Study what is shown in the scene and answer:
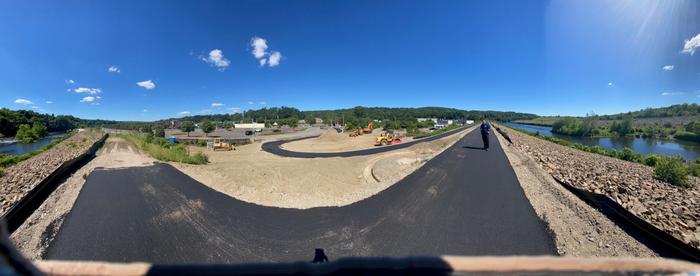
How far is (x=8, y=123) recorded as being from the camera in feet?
148

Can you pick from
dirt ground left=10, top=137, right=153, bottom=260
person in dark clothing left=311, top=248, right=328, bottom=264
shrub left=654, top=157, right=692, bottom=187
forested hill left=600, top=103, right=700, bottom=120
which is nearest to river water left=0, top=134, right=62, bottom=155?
dirt ground left=10, top=137, right=153, bottom=260

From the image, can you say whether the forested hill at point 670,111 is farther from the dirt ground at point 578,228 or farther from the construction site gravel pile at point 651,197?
the dirt ground at point 578,228

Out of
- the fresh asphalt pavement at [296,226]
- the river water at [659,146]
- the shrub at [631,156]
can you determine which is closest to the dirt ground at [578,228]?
the fresh asphalt pavement at [296,226]

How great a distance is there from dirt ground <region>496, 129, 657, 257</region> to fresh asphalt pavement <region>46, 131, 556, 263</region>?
0.84 ft

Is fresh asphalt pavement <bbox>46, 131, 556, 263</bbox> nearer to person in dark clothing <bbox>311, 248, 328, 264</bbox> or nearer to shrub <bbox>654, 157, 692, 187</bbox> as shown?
person in dark clothing <bbox>311, 248, 328, 264</bbox>

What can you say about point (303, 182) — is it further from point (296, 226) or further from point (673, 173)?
point (673, 173)

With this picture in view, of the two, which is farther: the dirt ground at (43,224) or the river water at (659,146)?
the river water at (659,146)

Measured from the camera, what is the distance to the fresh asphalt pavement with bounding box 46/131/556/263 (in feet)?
12.2

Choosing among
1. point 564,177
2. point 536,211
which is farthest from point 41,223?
point 564,177

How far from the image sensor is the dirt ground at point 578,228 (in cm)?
375

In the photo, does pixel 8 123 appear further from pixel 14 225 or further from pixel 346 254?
pixel 346 254

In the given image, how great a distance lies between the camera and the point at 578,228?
4398 millimetres

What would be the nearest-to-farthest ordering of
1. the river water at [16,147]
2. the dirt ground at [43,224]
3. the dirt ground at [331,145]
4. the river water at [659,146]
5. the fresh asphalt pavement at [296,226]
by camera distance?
the fresh asphalt pavement at [296,226]
the dirt ground at [43,224]
the dirt ground at [331,145]
the river water at [659,146]
the river water at [16,147]

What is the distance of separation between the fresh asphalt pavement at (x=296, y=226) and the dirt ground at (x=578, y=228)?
0.26 m
